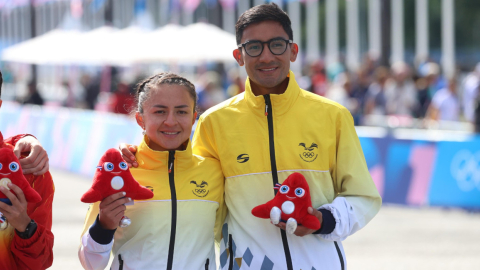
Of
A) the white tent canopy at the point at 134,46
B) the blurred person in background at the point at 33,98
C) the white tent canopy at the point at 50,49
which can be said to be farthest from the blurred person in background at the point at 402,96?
the white tent canopy at the point at 50,49

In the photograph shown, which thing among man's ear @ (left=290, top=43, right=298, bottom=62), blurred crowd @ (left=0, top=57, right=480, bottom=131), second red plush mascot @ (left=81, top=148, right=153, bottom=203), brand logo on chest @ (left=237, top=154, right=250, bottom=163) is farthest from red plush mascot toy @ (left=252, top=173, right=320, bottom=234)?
blurred crowd @ (left=0, top=57, right=480, bottom=131)

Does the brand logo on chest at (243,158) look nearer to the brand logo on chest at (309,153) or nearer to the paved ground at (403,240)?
the brand logo on chest at (309,153)

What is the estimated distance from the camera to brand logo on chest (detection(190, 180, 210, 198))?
11.3 ft

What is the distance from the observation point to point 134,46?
65.5ft

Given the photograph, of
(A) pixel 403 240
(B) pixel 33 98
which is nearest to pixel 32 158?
(A) pixel 403 240

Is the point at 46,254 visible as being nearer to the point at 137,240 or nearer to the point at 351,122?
the point at 137,240

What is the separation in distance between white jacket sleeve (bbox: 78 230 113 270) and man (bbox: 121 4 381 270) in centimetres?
52

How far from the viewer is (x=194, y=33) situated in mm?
17953

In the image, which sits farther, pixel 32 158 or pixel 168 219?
pixel 168 219

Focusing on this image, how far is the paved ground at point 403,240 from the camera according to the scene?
7.47 meters

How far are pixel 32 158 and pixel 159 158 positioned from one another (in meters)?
0.63

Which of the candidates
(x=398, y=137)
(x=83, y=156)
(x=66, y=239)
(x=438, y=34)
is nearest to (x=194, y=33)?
(x=83, y=156)

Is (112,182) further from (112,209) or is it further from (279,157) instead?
(279,157)

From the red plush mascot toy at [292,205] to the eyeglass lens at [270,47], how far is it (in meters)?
0.64
